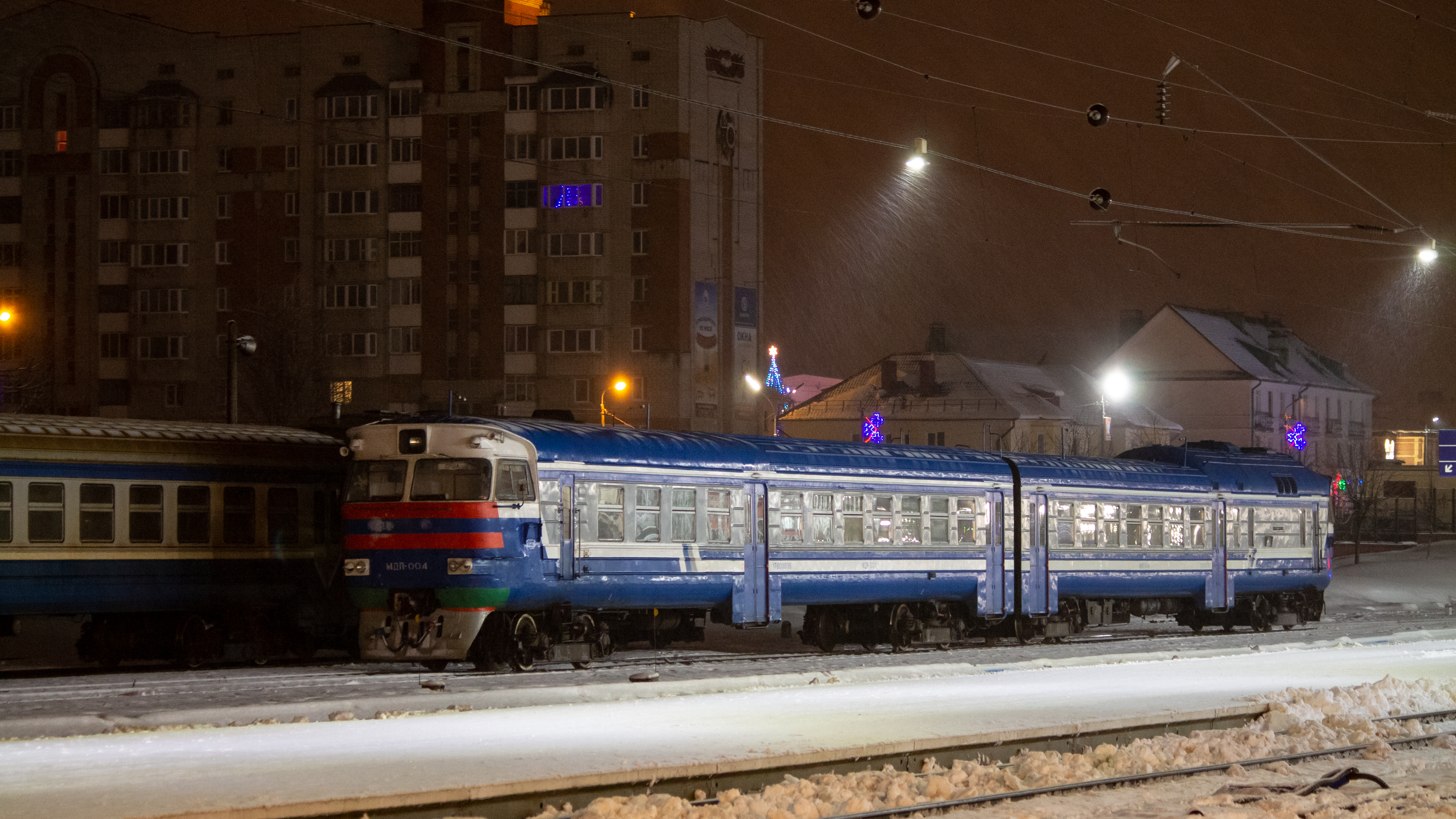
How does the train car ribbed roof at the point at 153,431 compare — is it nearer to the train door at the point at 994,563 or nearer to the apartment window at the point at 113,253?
the train door at the point at 994,563

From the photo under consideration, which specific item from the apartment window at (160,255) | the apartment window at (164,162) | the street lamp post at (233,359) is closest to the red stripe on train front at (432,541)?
the street lamp post at (233,359)

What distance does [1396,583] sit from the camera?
2030 inches

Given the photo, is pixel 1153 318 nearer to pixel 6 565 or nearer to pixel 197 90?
pixel 197 90

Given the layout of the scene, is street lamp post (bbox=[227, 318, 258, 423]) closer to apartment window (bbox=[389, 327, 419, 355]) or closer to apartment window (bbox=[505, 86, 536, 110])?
apartment window (bbox=[505, 86, 536, 110])

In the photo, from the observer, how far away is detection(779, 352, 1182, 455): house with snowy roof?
90375mm

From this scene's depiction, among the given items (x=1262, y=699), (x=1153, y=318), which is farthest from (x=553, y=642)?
(x=1153, y=318)

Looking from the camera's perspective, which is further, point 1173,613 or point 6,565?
point 1173,613

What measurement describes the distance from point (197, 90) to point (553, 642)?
227 ft

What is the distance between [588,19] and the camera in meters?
78.0

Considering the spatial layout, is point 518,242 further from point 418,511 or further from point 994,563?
point 418,511

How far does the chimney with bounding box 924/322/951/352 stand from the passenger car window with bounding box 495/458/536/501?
75586mm

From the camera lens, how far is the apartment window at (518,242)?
3216 inches

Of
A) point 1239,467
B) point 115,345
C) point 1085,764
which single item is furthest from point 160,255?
point 1085,764

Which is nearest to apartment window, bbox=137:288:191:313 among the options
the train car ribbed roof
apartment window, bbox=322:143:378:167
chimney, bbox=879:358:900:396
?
apartment window, bbox=322:143:378:167
